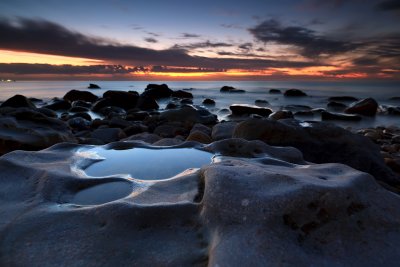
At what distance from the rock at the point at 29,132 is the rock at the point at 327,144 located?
138 inches

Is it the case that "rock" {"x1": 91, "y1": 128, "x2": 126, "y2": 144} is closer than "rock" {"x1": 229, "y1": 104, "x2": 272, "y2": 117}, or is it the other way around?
"rock" {"x1": 91, "y1": 128, "x2": 126, "y2": 144}

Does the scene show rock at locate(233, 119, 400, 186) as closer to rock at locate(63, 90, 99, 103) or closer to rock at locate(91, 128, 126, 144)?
rock at locate(91, 128, 126, 144)

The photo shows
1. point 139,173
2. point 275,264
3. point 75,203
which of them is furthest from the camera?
point 139,173

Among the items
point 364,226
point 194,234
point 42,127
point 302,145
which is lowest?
point 42,127

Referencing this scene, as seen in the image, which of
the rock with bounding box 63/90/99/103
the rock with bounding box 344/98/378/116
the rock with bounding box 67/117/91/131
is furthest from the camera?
the rock with bounding box 63/90/99/103

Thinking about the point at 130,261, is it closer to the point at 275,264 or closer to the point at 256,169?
the point at 275,264

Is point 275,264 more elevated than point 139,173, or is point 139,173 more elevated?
point 275,264

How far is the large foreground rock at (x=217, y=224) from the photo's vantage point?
159cm

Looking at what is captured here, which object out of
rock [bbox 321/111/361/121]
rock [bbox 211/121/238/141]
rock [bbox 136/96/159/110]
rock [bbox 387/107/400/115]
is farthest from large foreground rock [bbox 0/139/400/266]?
rock [bbox 387/107/400/115]

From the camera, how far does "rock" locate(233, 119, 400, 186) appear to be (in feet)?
15.4

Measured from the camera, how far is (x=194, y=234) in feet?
5.82

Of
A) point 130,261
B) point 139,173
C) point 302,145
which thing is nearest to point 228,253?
point 130,261

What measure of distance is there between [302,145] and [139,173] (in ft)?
9.38

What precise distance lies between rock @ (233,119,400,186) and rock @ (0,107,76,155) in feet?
11.5
